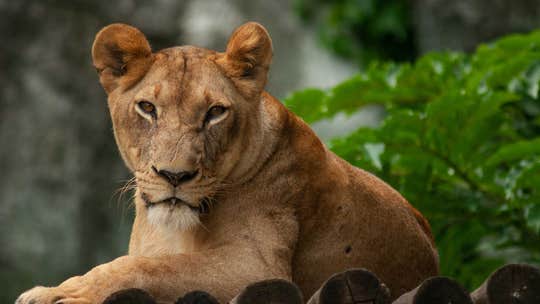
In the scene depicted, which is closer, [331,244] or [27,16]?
[331,244]

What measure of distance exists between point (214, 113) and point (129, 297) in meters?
0.87

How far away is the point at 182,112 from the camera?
3389 mm

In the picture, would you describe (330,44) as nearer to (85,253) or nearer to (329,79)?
(329,79)

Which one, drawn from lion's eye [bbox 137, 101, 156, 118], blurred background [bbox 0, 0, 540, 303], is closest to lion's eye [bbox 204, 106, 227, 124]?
lion's eye [bbox 137, 101, 156, 118]

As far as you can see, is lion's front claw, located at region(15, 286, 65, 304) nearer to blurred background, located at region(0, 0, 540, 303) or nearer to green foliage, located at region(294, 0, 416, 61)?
blurred background, located at region(0, 0, 540, 303)

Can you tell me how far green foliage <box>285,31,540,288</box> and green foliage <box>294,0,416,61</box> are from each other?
14.4 feet

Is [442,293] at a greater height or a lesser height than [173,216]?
lesser

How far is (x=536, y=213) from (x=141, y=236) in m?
2.28

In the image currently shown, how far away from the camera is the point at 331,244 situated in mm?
3818

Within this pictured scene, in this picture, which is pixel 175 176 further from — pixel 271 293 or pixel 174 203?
pixel 271 293

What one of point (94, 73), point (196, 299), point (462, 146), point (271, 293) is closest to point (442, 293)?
point (271, 293)

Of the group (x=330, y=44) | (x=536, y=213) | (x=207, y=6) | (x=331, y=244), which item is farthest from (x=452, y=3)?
(x=331, y=244)

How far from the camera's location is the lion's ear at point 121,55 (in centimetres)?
359

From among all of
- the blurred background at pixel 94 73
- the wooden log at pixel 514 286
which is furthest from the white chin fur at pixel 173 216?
the blurred background at pixel 94 73
